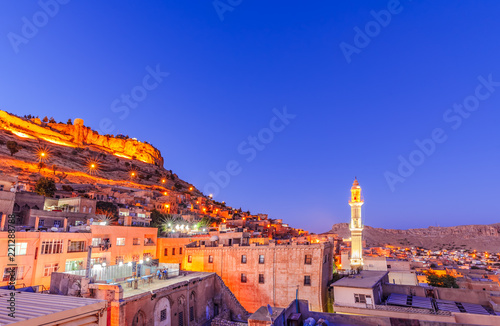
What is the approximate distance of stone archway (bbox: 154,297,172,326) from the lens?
17828 mm

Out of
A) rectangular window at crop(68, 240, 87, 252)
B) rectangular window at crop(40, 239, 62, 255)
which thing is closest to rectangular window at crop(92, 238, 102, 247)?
rectangular window at crop(68, 240, 87, 252)

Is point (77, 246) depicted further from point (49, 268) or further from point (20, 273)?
point (20, 273)

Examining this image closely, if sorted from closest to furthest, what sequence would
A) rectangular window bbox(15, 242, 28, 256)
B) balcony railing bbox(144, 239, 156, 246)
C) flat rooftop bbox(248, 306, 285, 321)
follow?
flat rooftop bbox(248, 306, 285, 321) → rectangular window bbox(15, 242, 28, 256) → balcony railing bbox(144, 239, 156, 246)

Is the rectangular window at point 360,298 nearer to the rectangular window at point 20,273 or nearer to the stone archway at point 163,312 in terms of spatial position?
the stone archway at point 163,312

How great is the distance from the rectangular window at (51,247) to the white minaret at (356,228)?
39.7 metres

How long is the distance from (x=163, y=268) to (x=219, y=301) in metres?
5.70

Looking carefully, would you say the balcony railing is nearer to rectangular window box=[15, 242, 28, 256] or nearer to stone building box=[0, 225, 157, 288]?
stone building box=[0, 225, 157, 288]

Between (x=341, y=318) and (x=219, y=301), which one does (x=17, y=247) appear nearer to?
(x=219, y=301)

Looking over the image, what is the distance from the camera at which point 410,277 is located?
3241 centimetres

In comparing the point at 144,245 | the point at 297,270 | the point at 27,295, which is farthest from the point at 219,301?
the point at 27,295

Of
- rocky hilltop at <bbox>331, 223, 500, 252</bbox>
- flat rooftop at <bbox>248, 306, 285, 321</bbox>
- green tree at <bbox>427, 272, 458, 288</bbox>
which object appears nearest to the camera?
flat rooftop at <bbox>248, 306, 285, 321</bbox>

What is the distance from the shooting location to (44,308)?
5.32 m

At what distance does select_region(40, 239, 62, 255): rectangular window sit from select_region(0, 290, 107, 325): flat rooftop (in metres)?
19.0

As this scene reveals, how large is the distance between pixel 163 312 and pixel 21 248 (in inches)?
443
